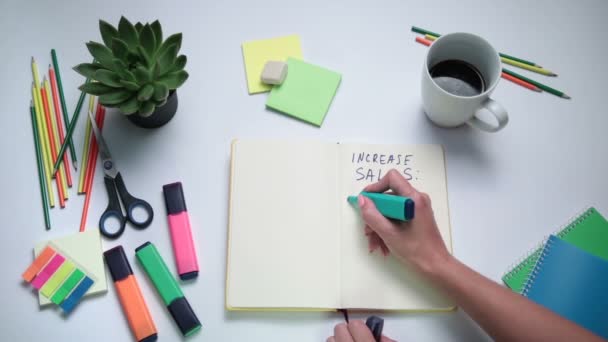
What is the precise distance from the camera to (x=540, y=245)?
64 cm

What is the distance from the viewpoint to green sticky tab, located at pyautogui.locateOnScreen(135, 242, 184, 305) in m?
0.59

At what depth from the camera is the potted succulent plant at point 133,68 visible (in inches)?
22.6

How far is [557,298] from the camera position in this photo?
0.59 meters

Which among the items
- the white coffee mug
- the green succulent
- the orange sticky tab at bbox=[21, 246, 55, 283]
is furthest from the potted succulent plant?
the white coffee mug

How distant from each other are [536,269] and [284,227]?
360 mm

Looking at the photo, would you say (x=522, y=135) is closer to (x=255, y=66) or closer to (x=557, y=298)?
(x=557, y=298)

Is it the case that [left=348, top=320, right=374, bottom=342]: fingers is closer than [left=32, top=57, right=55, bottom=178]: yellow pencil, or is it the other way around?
[left=348, top=320, right=374, bottom=342]: fingers

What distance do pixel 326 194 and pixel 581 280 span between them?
1.20 ft

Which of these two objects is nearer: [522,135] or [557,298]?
[557,298]

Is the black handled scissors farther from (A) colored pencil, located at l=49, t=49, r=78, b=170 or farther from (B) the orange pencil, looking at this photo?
(B) the orange pencil

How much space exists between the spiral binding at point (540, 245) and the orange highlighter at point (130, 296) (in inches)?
19.5

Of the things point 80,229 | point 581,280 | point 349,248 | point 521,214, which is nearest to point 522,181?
point 521,214

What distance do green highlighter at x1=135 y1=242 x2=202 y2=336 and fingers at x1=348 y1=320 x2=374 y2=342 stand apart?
7.9 inches

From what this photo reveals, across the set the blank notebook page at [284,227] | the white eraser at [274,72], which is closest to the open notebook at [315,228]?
the blank notebook page at [284,227]
